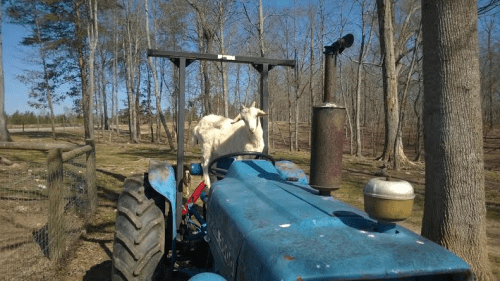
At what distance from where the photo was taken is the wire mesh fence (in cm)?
409

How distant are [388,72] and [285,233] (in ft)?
42.9

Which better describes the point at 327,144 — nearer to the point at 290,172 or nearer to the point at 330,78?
the point at 330,78

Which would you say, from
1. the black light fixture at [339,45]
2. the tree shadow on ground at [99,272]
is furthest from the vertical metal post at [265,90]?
the tree shadow on ground at [99,272]

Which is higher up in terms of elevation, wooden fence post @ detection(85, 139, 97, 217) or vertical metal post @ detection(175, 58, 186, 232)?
vertical metal post @ detection(175, 58, 186, 232)

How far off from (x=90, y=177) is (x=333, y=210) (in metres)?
5.42

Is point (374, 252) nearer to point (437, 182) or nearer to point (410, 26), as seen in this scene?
point (437, 182)

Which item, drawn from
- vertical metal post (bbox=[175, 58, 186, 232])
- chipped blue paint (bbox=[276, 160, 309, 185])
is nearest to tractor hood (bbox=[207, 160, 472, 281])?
chipped blue paint (bbox=[276, 160, 309, 185])

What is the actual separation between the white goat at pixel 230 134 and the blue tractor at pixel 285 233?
3.03 m

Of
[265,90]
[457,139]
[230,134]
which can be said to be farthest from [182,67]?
[230,134]

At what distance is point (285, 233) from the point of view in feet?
5.86

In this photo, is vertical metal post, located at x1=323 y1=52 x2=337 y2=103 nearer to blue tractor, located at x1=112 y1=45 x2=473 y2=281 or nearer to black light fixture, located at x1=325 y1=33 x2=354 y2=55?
black light fixture, located at x1=325 y1=33 x2=354 y2=55

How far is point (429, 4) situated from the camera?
3.75m

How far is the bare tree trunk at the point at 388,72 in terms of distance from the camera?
43.4 feet

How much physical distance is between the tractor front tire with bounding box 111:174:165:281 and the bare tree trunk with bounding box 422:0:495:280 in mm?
2648
